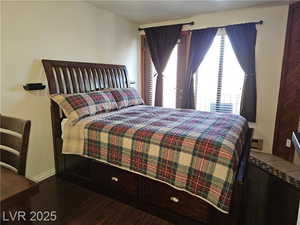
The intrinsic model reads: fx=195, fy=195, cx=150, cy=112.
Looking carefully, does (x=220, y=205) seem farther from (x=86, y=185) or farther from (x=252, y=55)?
(x=252, y=55)

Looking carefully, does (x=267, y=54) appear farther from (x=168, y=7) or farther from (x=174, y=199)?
(x=174, y=199)

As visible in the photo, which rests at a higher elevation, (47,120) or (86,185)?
(47,120)

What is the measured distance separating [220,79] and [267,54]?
2.80ft

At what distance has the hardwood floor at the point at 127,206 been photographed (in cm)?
186

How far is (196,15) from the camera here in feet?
12.2

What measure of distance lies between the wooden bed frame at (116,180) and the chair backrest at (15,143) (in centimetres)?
101

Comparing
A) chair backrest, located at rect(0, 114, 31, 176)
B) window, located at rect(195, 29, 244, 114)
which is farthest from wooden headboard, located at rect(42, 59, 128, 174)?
window, located at rect(195, 29, 244, 114)

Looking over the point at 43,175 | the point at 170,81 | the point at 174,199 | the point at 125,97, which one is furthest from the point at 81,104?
the point at 170,81

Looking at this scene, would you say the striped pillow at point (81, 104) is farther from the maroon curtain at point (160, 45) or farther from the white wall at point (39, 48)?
the maroon curtain at point (160, 45)

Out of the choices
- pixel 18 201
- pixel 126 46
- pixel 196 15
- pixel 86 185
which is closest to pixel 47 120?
pixel 86 185

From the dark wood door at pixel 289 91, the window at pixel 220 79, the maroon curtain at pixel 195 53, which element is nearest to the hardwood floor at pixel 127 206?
the dark wood door at pixel 289 91

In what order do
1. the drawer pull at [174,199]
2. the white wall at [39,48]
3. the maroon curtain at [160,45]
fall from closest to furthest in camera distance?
the drawer pull at [174,199] → the white wall at [39,48] → the maroon curtain at [160,45]

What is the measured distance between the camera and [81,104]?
7.93 feet

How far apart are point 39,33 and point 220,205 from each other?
273cm
